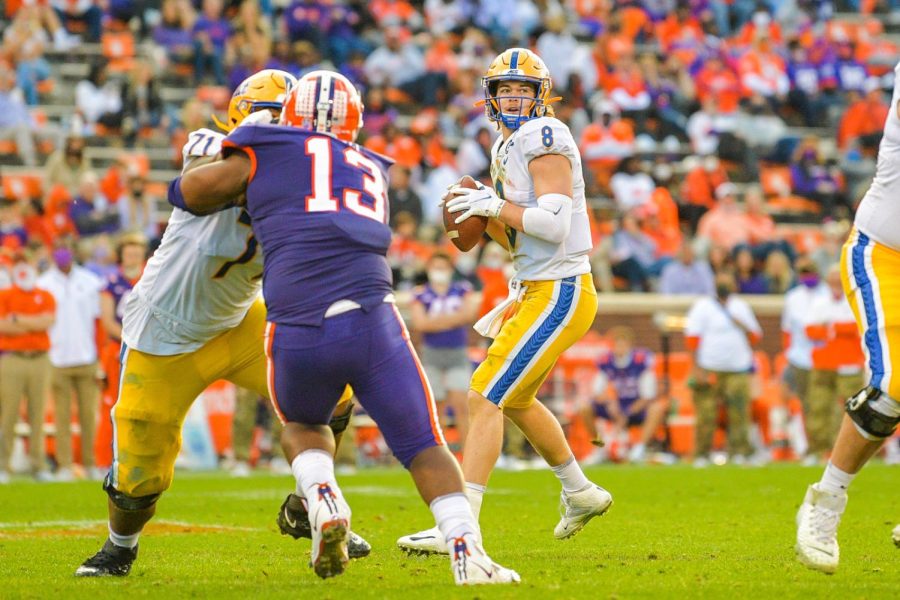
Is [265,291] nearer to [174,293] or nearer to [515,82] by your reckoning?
[174,293]

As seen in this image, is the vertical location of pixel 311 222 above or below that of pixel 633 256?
above

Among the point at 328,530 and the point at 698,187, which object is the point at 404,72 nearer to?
the point at 698,187

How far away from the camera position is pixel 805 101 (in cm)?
2336

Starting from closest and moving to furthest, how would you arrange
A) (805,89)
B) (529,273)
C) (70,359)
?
(529,273) < (70,359) < (805,89)

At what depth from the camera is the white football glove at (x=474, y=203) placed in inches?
258

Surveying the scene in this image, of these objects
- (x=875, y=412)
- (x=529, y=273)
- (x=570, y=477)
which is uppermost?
(x=529, y=273)

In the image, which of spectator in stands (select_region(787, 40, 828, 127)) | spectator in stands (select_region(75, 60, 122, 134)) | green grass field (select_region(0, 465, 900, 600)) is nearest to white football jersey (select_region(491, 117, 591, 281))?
green grass field (select_region(0, 465, 900, 600))

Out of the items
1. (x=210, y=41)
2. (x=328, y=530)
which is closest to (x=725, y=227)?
(x=210, y=41)

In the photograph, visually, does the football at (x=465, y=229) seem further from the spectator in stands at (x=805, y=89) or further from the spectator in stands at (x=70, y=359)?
the spectator in stands at (x=805, y=89)

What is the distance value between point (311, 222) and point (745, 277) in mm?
13656

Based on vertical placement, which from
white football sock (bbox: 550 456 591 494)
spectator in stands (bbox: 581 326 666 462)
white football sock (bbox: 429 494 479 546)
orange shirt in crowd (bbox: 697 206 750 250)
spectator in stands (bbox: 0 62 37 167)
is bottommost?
spectator in stands (bbox: 581 326 666 462)

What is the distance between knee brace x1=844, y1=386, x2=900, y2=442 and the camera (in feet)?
18.1

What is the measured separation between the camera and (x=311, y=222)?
509cm

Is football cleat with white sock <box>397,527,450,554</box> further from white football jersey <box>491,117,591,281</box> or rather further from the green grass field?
white football jersey <box>491,117,591,281</box>
